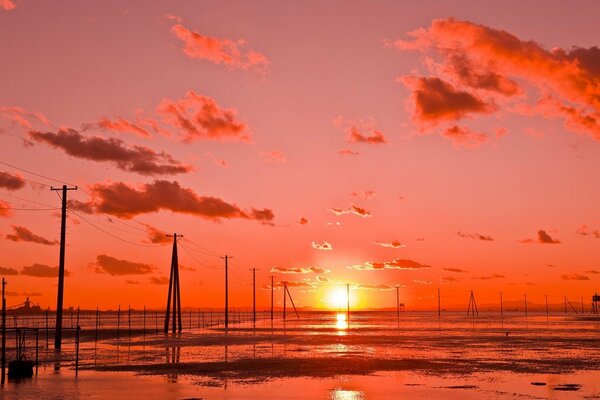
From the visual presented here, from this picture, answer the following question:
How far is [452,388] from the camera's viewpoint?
27.3 m

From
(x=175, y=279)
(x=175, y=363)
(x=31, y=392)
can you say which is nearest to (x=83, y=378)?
(x=31, y=392)

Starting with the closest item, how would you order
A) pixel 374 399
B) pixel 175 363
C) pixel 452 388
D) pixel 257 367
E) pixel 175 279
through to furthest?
1. pixel 374 399
2. pixel 452 388
3. pixel 257 367
4. pixel 175 363
5. pixel 175 279

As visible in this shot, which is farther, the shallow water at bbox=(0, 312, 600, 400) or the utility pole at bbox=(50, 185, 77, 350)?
the utility pole at bbox=(50, 185, 77, 350)

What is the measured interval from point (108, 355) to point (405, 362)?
1980cm

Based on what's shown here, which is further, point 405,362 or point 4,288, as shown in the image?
point 4,288

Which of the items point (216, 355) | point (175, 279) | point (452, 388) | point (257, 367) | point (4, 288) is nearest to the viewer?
point (452, 388)

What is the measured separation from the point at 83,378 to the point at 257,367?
30.9 feet

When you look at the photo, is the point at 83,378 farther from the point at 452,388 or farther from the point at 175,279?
the point at 175,279

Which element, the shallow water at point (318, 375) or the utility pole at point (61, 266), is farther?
the utility pole at point (61, 266)

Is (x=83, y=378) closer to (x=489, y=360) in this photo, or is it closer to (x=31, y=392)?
(x=31, y=392)

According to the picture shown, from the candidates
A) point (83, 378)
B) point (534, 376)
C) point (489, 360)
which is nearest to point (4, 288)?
point (83, 378)

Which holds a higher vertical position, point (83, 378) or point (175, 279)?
point (175, 279)

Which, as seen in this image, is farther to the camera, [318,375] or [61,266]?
[61,266]

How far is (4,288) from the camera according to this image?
169 ft
